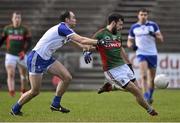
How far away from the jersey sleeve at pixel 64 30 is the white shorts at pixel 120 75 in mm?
1135

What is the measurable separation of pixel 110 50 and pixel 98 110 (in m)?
2.74

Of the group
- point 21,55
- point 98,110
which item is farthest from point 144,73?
point 21,55

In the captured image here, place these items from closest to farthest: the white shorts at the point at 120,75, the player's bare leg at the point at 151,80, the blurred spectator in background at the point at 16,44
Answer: the white shorts at the point at 120,75, the player's bare leg at the point at 151,80, the blurred spectator in background at the point at 16,44

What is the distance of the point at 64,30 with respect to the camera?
603 inches

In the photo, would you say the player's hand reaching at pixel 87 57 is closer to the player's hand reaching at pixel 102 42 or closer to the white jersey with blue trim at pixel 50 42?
the player's hand reaching at pixel 102 42

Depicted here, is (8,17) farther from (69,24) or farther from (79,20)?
(69,24)

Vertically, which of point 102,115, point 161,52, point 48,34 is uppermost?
point 48,34

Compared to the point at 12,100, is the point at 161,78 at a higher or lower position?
higher

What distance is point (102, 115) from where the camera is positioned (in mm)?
15961

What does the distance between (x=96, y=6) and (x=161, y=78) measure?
1641 centimetres

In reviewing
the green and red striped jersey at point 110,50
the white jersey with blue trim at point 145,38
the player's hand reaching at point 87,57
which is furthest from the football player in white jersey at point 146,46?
the player's hand reaching at point 87,57

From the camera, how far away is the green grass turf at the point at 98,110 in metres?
15.0

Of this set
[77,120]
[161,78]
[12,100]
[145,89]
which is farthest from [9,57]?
[77,120]

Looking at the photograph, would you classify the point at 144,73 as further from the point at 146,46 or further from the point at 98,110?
the point at 98,110
